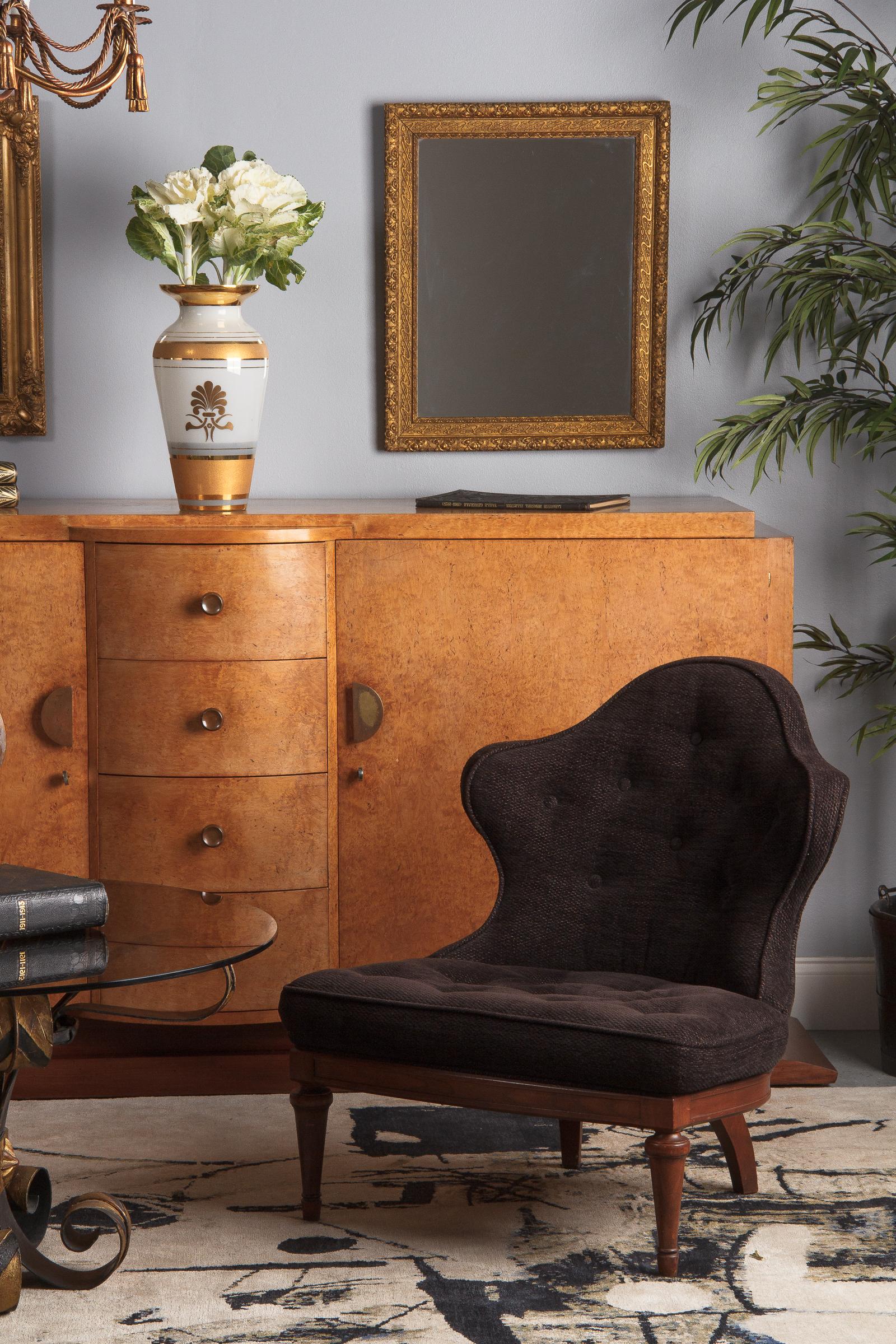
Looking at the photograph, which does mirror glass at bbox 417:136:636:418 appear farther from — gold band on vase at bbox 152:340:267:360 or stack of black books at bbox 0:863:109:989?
stack of black books at bbox 0:863:109:989

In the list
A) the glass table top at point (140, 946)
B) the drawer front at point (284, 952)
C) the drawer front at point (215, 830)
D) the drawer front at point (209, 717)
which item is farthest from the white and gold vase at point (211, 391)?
the glass table top at point (140, 946)

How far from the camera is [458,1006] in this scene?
7.53ft

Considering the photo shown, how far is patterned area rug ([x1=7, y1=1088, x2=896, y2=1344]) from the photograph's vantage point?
2.17 metres

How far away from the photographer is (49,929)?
203 cm

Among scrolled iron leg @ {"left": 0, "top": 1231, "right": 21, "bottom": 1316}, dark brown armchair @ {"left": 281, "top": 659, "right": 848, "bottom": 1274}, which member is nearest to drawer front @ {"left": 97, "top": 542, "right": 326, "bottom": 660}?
dark brown armchair @ {"left": 281, "top": 659, "right": 848, "bottom": 1274}

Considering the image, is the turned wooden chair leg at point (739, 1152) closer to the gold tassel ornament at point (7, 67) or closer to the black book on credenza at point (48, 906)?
the black book on credenza at point (48, 906)

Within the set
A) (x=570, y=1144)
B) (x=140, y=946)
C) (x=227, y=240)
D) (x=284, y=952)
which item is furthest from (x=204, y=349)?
(x=570, y=1144)

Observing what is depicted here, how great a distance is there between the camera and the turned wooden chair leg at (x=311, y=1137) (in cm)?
245

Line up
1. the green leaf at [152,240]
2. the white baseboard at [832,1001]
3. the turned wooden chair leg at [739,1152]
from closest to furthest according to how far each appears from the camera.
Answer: the turned wooden chair leg at [739,1152] < the green leaf at [152,240] < the white baseboard at [832,1001]

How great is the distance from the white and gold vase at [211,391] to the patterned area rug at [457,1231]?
1324 mm

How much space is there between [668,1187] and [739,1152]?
0.40 metres

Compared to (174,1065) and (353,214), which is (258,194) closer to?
(353,214)

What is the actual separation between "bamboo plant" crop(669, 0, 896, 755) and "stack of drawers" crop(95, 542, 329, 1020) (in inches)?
41.5

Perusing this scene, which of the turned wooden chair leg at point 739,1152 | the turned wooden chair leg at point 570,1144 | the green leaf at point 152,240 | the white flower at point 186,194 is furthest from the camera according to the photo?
the green leaf at point 152,240
